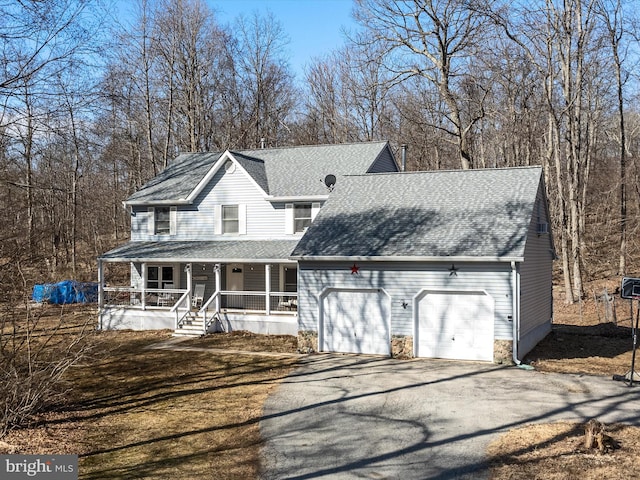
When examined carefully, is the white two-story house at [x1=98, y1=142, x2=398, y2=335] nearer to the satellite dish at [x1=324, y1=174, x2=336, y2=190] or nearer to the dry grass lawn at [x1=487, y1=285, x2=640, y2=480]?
the satellite dish at [x1=324, y1=174, x2=336, y2=190]

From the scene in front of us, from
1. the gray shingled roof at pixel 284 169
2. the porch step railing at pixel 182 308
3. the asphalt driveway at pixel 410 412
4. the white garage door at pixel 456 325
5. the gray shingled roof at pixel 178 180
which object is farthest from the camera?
the gray shingled roof at pixel 178 180

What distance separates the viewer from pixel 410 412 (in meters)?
12.0

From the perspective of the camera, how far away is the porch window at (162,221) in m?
27.6

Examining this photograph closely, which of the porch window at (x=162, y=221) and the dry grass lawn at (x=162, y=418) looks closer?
the dry grass lawn at (x=162, y=418)

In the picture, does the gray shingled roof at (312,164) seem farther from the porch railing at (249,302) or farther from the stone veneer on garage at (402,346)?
the stone veneer on garage at (402,346)

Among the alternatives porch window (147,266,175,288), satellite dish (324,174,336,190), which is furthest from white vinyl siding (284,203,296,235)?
porch window (147,266,175,288)

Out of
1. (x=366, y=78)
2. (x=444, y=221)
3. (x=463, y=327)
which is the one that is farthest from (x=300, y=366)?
(x=366, y=78)

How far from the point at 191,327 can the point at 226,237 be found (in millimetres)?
5184

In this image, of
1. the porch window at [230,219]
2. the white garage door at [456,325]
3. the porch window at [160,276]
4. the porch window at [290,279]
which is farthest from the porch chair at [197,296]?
the white garage door at [456,325]

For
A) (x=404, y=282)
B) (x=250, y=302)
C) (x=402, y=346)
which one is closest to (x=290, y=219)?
(x=250, y=302)

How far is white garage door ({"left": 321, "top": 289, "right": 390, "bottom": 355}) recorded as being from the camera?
17938 mm

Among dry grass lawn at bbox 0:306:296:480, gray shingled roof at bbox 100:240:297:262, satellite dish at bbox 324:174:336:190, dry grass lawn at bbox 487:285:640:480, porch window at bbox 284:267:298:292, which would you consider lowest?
dry grass lawn at bbox 0:306:296:480

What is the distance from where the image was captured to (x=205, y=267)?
2644cm

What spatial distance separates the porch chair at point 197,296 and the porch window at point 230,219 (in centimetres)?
281
